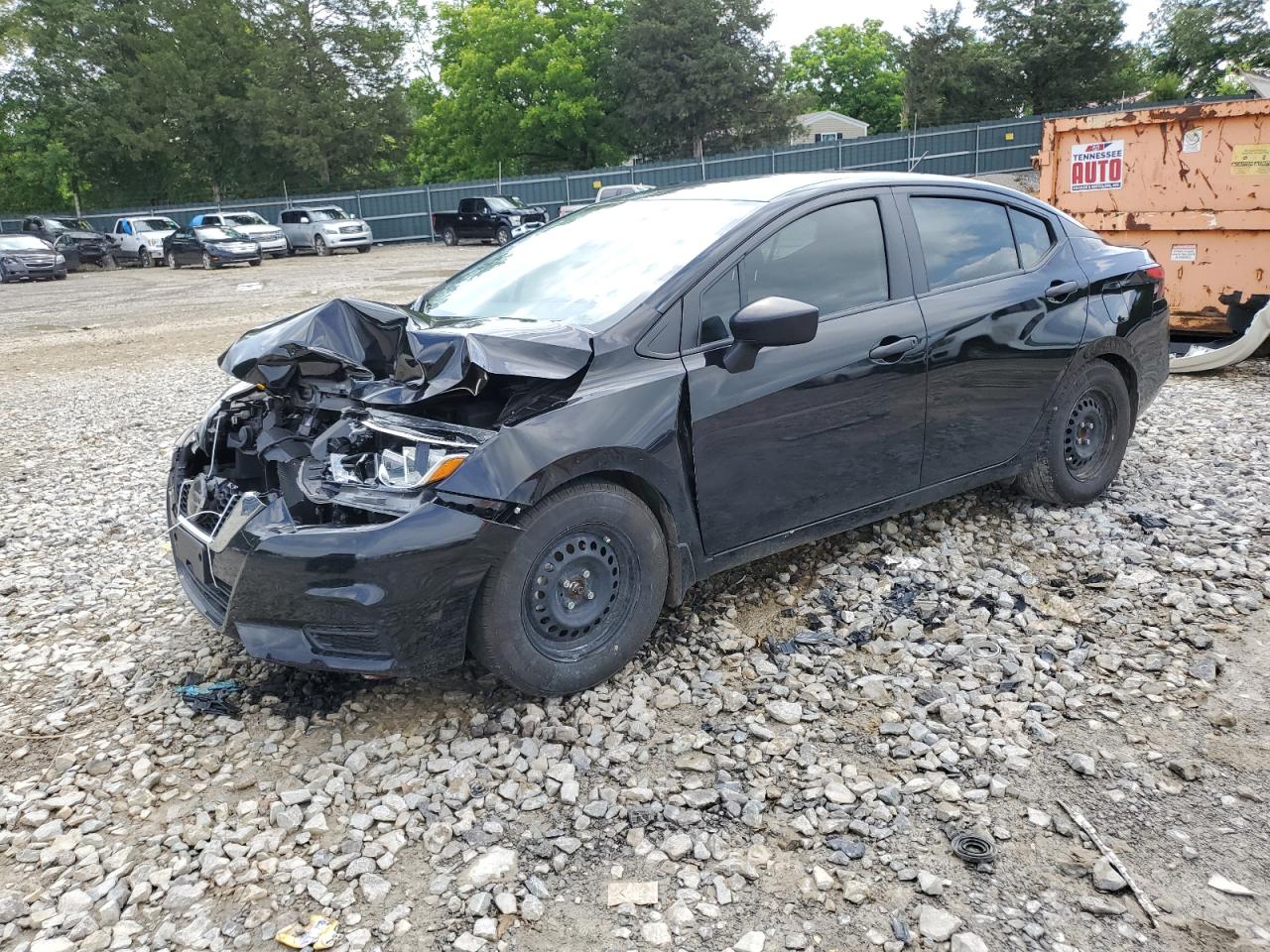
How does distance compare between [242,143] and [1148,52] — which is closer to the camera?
[242,143]

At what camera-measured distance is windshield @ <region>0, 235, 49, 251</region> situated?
2641 centimetres

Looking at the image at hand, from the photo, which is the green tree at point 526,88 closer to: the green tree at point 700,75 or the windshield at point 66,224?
the green tree at point 700,75

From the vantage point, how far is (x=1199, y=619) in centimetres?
399

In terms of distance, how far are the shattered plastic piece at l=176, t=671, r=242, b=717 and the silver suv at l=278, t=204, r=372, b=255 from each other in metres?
30.8

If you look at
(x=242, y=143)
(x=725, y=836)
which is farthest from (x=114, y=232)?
(x=725, y=836)

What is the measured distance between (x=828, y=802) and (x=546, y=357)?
166 centimetres

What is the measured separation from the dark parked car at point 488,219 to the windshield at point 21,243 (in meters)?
12.3

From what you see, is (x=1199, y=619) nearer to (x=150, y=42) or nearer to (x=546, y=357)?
(x=546, y=357)

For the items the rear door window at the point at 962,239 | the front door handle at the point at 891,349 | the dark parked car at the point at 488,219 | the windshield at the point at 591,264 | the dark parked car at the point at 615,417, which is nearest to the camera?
the dark parked car at the point at 615,417

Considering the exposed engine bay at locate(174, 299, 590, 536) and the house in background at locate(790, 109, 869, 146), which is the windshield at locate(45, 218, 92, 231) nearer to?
the exposed engine bay at locate(174, 299, 590, 536)

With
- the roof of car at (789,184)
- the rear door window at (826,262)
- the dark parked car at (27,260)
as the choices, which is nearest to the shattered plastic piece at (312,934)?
the rear door window at (826,262)

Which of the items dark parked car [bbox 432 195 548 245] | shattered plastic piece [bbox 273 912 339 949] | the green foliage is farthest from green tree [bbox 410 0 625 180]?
shattered plastic piece [bbox 273 912 339 949]

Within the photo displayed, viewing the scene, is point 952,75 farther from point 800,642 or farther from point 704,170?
point 800,642

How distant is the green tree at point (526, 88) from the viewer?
167ft
